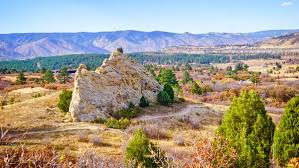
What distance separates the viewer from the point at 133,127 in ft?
114

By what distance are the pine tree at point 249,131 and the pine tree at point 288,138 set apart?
1.69ft

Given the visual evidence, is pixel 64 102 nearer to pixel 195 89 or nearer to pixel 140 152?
pixel 140 152

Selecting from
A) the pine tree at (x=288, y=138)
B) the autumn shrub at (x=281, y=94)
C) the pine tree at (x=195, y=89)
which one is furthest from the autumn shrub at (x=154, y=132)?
the autumn shrub at (x=281, y=94)

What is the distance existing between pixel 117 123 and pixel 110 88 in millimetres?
6326

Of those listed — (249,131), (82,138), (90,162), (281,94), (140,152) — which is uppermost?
(90,162)

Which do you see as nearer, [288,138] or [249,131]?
[288,138]

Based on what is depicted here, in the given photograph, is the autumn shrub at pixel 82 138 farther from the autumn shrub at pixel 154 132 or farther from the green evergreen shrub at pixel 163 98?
the green evergreen shrub at pixel 163 98

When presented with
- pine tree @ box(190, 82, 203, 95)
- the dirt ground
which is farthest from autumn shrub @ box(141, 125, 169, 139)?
pine tree @ box(190, 82, 203, 95)

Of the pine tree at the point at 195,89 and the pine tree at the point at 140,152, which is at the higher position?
the pine tree at the point at 140,152

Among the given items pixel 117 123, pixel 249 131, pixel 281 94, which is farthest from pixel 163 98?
pixel 281 94

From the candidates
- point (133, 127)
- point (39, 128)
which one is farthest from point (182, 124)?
point (39, 128)

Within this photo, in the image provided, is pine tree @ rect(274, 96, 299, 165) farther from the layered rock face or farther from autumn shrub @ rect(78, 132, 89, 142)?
the layered rock face

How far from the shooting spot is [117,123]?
117 feet

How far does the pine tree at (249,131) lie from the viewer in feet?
68.6
